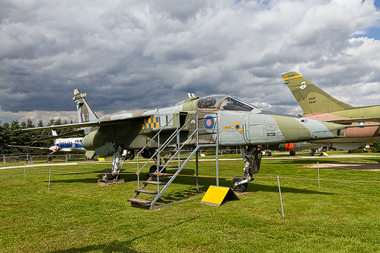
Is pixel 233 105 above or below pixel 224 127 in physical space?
above

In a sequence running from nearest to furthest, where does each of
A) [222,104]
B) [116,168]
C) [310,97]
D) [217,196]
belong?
[217,196]
[222,104]
[116,168]
[310,97]

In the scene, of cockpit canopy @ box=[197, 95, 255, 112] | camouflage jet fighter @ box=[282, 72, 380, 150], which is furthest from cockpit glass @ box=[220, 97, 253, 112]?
camouflage jet fighter @ box=[282, 72, 380, 150]

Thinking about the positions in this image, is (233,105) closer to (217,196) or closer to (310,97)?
(217,196)

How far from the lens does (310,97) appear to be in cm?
2264

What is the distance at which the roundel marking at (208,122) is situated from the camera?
9.45 metres

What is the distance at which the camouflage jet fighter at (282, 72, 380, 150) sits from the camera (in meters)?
18.9

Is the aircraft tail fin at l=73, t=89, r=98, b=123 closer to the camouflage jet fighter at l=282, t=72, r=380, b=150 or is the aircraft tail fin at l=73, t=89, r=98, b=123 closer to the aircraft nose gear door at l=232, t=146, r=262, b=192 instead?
the aircraft nose gear door at l=232, t=146, r=262, b=192

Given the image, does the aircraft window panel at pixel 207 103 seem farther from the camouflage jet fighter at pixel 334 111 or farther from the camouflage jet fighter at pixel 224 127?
the camouflage jet fighter at pixel 334 111

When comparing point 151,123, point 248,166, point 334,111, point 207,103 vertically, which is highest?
point 334,111

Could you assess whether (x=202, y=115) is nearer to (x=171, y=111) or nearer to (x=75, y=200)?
(x=171, y=111)

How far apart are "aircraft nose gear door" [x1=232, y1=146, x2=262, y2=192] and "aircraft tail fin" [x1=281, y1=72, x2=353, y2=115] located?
15422 millimetres

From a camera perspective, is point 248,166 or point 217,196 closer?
point 217,196

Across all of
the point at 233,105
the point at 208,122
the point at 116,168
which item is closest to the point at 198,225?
the point at 208,122

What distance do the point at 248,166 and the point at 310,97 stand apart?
1630 centimetres
